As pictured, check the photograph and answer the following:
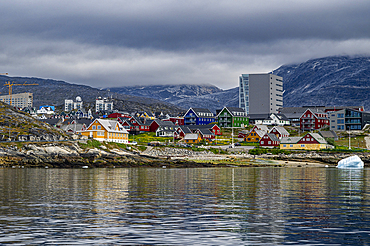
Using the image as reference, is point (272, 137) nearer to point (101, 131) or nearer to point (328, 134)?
point (328, 134)

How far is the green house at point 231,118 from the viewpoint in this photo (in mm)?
186500

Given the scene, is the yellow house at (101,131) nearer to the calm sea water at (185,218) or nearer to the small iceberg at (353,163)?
the small iceberg at (353,163)

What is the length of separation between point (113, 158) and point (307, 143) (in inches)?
2504

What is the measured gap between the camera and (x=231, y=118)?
186 meters

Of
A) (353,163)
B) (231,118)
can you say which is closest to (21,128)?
(353,163)

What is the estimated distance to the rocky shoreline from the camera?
92062mm

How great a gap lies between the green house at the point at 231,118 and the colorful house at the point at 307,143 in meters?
53.9

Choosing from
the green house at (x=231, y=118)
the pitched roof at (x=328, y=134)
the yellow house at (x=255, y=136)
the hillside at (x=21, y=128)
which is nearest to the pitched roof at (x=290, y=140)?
the yellow house at (x=255, y=136)

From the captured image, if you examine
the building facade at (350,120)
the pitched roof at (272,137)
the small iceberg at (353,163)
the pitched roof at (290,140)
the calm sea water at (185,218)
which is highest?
the building facade at (350,120)

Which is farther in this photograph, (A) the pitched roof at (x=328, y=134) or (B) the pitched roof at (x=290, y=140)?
(A) the pitched roof at (x=328, y=134)

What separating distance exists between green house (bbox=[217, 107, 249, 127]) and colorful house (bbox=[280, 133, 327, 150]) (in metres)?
53.9

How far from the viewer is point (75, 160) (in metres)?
94.6

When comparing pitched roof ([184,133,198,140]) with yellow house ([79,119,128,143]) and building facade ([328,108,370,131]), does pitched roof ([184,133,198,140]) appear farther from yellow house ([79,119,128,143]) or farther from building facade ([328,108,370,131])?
building facade ([328,108,370,131])

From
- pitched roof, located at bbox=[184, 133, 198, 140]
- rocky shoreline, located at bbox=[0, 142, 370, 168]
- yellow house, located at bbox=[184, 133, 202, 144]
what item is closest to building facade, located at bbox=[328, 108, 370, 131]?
rocky shoreline, located at bbox=[0, 142, 370, 168]
